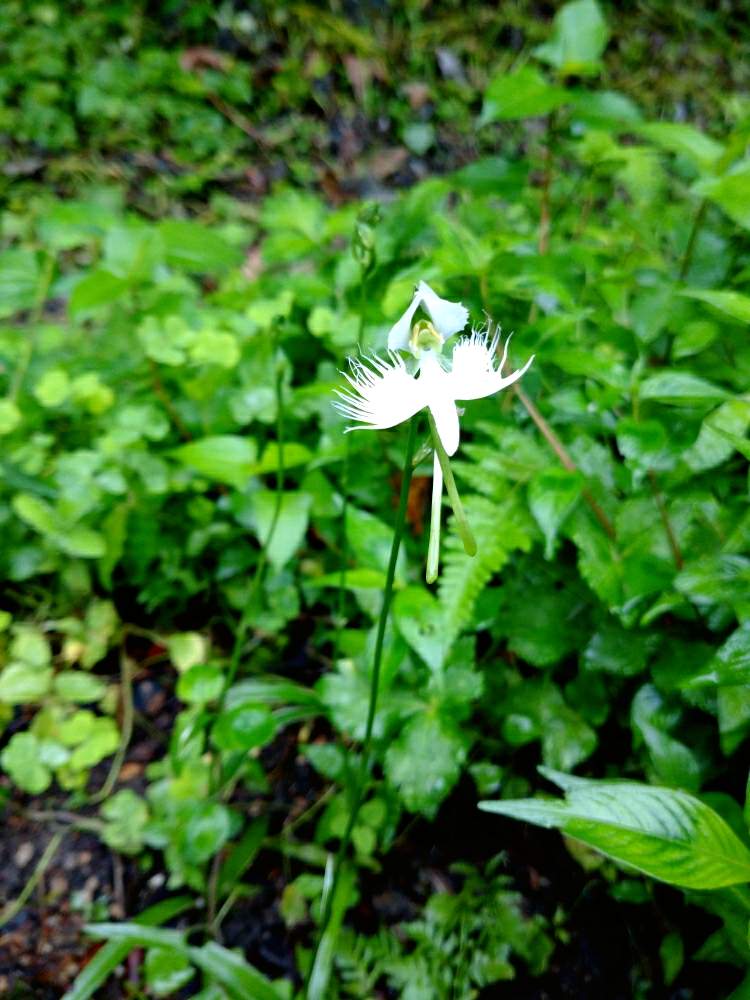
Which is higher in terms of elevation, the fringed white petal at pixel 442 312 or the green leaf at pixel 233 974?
the fringed white petal at pixel 442 312

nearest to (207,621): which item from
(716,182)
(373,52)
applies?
(716,182)

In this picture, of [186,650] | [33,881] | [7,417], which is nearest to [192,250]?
[7,417]

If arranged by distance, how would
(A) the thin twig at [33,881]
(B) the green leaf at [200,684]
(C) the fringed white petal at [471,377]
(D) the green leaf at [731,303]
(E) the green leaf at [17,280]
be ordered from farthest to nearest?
(E) the green leaf at [17,280]
(A) the thin twig at [33,881]
(B) the green leaf at [200,684]
(D) the green leaf at [731,303]
(C) the fringed white petal at [471,377]

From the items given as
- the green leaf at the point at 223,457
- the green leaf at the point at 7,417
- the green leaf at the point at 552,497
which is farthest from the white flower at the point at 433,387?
the green leaf at the point at 7,417

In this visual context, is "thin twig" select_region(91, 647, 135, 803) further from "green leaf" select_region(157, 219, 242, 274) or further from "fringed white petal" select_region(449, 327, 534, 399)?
"fringed white petal" select_region(449, 327, 534, 399)

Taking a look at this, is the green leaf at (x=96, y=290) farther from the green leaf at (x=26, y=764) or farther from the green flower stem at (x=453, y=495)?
the green flower stem at (x=453, y=495)

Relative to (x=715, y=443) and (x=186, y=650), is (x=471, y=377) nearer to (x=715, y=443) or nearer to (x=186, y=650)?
(x=715, y=443)
